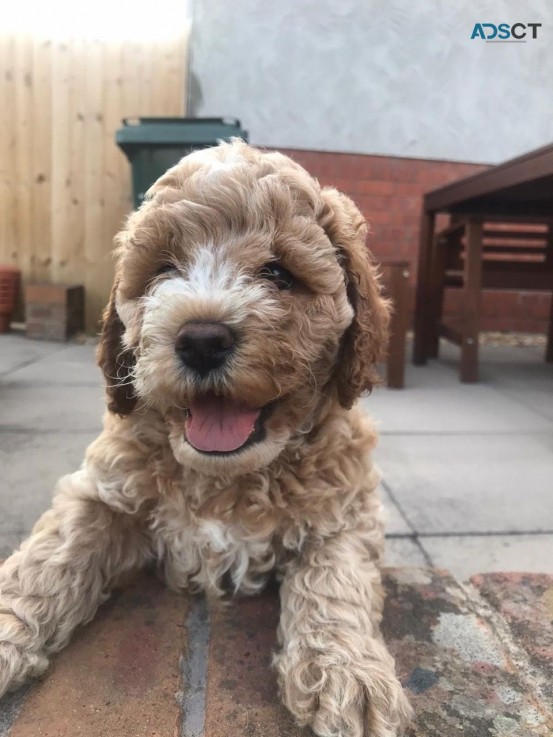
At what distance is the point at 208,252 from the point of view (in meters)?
1.43

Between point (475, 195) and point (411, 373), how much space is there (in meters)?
1.57

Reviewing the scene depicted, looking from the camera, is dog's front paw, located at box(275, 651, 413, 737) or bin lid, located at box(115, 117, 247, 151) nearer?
dog's front paw, located at box(275, 651, 413, 737)

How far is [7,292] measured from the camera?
6211 mm

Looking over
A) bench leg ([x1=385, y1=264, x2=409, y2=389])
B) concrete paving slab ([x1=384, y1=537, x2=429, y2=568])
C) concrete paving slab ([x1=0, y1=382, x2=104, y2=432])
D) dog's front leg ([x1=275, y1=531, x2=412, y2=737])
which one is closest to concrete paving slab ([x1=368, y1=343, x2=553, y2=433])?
bench leg ([x1=385, y1=264, x2=409, y2=389])

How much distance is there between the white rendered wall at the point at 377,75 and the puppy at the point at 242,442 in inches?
202

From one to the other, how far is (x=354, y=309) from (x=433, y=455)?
5.35 feet

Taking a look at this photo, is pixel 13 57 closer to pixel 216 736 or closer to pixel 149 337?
pixel 149 337

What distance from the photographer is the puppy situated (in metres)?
1.30

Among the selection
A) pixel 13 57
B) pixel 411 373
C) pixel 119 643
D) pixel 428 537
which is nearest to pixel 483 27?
pixel 411 373

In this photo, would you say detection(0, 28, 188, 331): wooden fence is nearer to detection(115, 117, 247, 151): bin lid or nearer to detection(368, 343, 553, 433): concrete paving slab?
detection(115, 117, 247, 151): bin lid

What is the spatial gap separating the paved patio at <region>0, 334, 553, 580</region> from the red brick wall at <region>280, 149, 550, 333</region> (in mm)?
2369

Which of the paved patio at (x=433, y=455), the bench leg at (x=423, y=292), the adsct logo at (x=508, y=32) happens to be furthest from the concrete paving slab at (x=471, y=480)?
the adsct logo at (x=508, y=32)

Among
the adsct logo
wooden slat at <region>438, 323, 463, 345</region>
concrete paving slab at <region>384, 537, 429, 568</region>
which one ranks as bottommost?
concrete paving slab at <region>384, 537, 429, 568</region>

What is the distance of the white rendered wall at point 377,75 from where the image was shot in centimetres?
611
